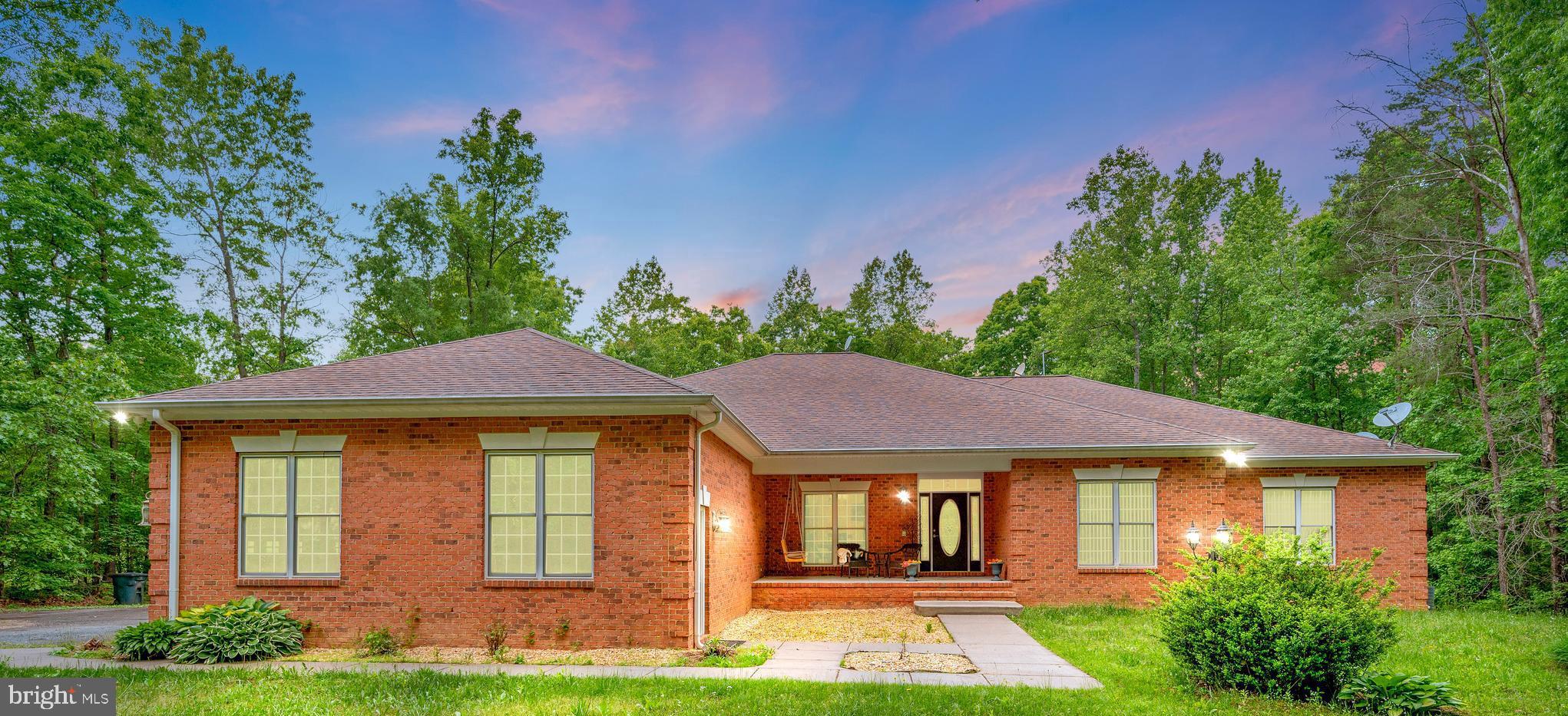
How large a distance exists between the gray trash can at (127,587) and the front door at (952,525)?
1833cm

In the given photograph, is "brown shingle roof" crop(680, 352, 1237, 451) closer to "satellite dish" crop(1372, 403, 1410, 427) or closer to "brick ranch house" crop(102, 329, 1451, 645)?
"brick ranch house" crop(102, 329, 1451, 645)

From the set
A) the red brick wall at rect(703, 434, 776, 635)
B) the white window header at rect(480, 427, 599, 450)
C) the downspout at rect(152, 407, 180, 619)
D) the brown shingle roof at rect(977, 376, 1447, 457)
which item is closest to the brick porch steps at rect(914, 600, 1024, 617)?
the red brick wall at rect(703, 434, 776, 635)

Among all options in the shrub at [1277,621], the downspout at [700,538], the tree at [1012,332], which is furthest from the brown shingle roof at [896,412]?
the tree at [1012,332]

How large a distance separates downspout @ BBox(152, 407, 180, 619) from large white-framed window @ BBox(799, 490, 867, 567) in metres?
11.2

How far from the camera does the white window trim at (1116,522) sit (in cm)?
1531

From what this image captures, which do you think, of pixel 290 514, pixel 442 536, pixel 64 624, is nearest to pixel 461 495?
pixel 442 536

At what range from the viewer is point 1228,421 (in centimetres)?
1831

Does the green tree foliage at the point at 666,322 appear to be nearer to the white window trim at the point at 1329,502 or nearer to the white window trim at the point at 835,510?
the white window trim at the point at 835,510

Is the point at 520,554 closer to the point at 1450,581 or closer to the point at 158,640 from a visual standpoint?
the point at 158,640

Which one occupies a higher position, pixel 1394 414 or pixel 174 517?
pixel 1394 414

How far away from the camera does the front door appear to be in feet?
60.9

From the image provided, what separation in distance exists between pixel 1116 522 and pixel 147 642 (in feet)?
49.1

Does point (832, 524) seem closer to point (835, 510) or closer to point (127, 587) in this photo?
point (835, 510)

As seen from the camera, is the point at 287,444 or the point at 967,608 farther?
the point at 967,608
